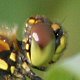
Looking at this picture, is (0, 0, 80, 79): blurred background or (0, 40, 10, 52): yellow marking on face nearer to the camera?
(0, 40, 10, 52): yellow marking on face

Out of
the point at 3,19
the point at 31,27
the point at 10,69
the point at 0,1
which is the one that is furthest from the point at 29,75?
the point at 0,1

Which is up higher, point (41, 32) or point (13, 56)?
point (41, 32)

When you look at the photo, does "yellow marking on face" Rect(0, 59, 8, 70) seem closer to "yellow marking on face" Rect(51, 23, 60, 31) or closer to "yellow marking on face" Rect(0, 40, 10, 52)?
"yellow marking on face" Rect(0, 40, 10, 52)

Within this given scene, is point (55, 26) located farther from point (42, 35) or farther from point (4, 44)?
point (4, 44)

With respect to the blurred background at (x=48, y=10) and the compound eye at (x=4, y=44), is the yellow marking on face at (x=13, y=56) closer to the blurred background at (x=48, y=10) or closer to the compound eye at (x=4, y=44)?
the compound eye at (x=4, y=44)

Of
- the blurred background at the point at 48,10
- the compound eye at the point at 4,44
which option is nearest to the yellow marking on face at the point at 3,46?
the compound eye at the point at 4,44

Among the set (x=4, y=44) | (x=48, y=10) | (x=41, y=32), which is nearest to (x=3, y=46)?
(x=4, y=44)

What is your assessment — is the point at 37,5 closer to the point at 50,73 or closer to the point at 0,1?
the point at 0,1

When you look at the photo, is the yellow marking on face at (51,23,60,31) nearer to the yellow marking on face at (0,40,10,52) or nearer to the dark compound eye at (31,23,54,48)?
the dark compound eye at (31,23,54,48)

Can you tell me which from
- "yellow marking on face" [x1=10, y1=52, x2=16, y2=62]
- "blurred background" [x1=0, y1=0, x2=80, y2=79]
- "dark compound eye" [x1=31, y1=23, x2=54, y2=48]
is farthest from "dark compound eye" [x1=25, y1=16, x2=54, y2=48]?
"blurred background" [x1=0, y1=0, x2=80, y2=79]

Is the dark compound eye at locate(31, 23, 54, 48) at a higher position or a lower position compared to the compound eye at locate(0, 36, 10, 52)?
higher

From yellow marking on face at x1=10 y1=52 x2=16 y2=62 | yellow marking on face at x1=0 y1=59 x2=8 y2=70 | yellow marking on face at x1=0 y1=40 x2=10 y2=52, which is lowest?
yellow marking on face at x1=0 y1=59 x2=8 y2=70
